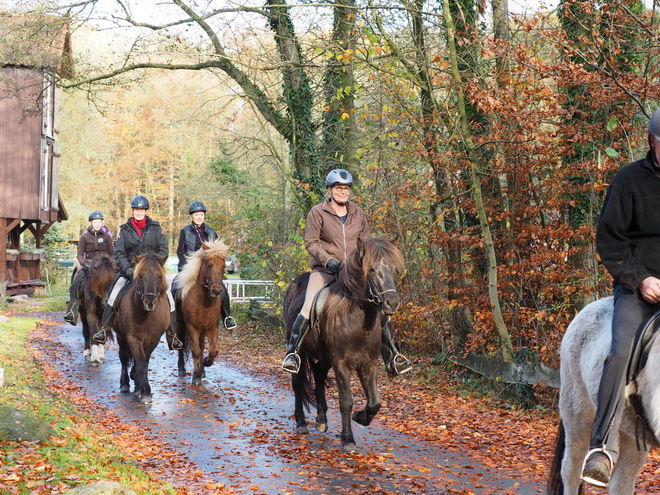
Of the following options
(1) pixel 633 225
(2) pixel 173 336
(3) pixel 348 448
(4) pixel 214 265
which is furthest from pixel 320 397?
(1) pixel 633 225

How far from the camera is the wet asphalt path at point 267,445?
6691mm

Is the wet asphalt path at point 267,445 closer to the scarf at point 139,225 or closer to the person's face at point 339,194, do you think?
the scarf at point 139,225

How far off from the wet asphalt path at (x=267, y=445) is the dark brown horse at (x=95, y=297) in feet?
5.11

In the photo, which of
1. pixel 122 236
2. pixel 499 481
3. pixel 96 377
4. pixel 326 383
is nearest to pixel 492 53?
pixel 326 383

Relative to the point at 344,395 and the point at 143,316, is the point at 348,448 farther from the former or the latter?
the point at 143,316

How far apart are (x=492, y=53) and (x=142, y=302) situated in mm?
6265

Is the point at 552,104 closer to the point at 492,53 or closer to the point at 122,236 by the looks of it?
the point at 492,53

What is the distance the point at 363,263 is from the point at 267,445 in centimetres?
244

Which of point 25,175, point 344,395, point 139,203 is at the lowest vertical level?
point 344,395

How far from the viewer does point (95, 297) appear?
15047 mm

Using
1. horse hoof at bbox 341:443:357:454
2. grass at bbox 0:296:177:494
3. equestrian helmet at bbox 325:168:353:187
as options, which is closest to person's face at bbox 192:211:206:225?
grass at bbox 0:296:177:494

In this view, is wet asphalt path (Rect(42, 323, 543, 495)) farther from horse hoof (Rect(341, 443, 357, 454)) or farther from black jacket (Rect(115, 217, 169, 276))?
black jacket (Rect(115, 217, 169, 276))

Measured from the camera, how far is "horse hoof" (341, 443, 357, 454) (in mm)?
7859

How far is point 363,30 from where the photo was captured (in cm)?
1117
